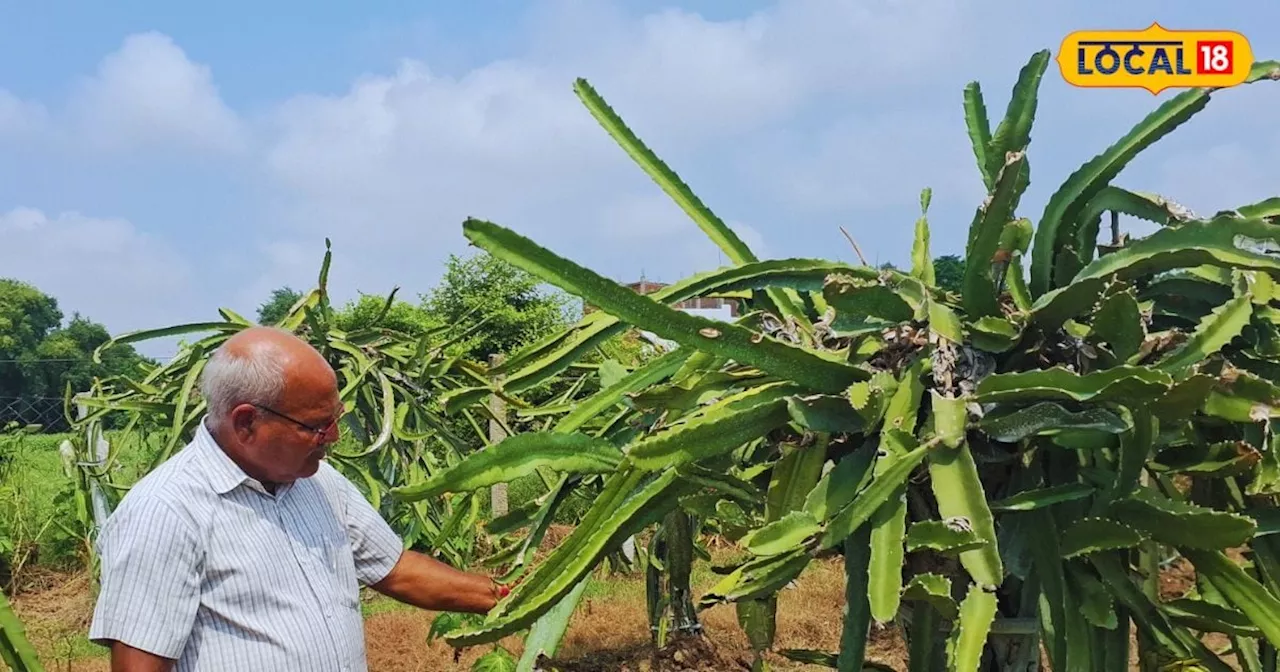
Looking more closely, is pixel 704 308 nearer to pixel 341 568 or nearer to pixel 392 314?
pixel 341 568

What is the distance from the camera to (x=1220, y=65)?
8.29 ft

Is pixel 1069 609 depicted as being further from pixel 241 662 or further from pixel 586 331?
pixel 241 662

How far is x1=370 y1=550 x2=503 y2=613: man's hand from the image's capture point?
7.05 ft

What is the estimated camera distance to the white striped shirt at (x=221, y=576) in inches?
67.4

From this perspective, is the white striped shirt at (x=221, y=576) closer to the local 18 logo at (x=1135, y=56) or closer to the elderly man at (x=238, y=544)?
the elderly man at (x=238, y=544)

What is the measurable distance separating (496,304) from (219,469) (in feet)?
33.7

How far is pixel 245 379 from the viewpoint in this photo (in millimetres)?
1826

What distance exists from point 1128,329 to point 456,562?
363 cm

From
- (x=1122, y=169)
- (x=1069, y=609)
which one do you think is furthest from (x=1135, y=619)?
(x=1122, y=169)

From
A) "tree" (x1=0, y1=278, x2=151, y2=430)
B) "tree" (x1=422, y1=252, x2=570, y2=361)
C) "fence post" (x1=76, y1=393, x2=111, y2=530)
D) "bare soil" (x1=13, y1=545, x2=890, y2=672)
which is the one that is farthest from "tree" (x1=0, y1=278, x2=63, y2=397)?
"fence post" (x1=76, y1=393, x2=111, y2=530)

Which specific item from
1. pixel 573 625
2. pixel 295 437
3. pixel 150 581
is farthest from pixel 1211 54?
pixel 573 625

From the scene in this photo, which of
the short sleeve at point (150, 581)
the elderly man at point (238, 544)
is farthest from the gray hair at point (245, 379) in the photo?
the short sleeve at point (150, 581)

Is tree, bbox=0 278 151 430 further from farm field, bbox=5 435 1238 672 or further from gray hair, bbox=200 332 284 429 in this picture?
gray hair, bbox=200 332 284 429

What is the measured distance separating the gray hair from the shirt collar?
0.04 m
